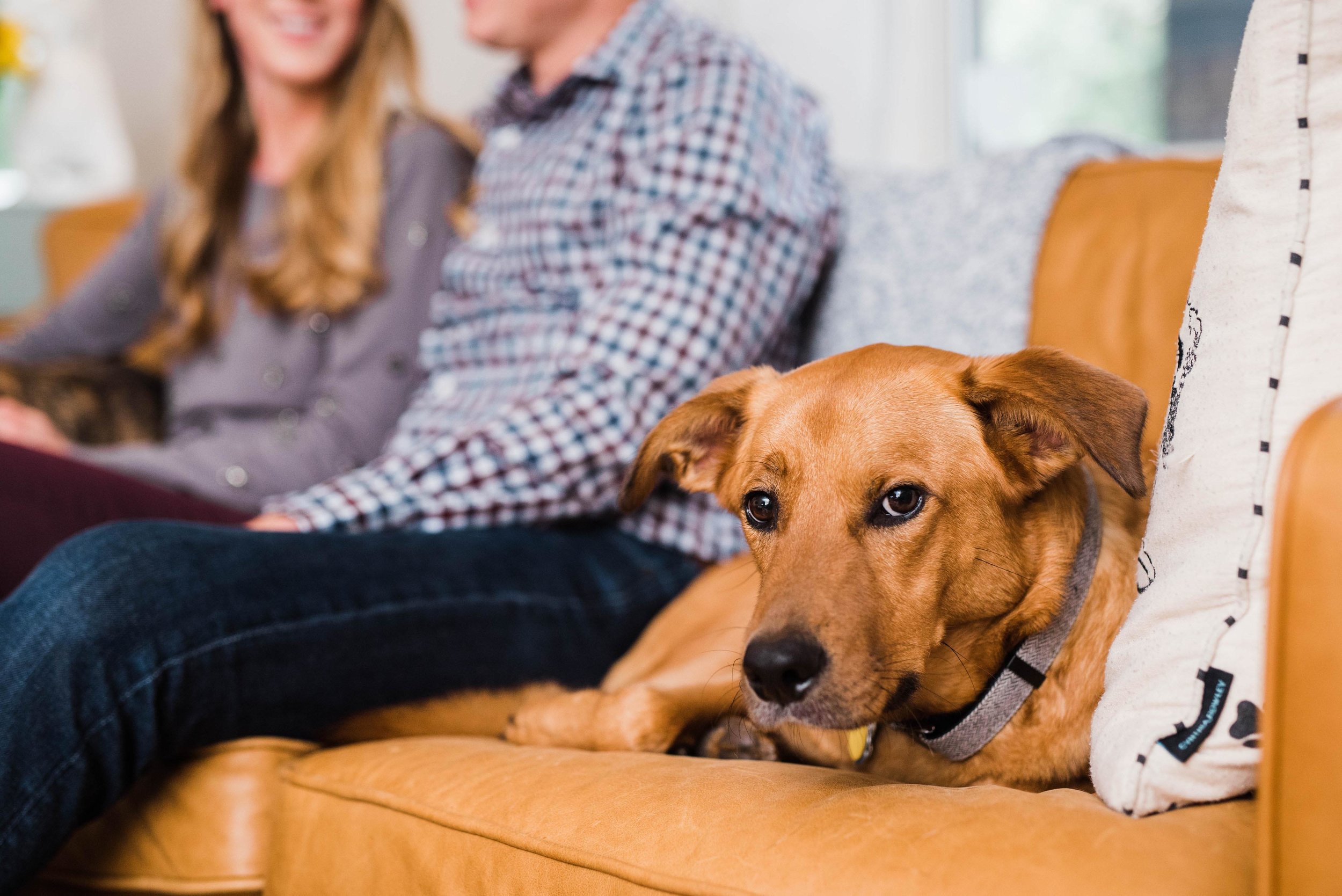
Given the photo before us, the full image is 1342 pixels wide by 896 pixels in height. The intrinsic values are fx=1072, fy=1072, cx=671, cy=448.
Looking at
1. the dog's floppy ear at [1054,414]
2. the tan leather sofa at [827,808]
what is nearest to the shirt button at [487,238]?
the tan leather sofa at [827,808]

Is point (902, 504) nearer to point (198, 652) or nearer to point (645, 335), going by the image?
point (645, 335)

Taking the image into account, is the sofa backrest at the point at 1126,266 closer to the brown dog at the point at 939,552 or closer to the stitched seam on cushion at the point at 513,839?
the brown dog at the point at 939,552

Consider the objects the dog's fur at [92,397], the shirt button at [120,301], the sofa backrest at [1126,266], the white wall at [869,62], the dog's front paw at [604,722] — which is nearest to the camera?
the dog's front paw at [604,722]

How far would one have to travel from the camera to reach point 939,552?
107cm

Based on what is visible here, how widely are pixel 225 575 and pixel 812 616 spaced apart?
76cm

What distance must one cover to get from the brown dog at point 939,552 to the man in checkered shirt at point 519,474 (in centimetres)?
47

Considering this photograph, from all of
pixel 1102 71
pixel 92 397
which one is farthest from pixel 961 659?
pixel 1102 71

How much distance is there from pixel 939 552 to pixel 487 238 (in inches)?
50.5

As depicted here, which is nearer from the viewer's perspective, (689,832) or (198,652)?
(689,832)

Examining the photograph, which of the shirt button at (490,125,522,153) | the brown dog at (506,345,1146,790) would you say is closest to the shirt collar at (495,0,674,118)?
the shirt button at (490,125,522,153)

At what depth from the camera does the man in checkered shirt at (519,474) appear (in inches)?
48.5

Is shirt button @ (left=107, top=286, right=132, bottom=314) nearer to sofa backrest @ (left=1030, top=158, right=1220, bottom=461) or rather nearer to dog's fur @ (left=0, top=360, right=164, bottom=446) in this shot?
dog's fur @ (left=0, top=360, right=164, bottom=446)

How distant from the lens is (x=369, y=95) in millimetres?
2250

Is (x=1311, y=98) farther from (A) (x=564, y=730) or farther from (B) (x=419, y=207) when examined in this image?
(B) (x=419, y=207)
